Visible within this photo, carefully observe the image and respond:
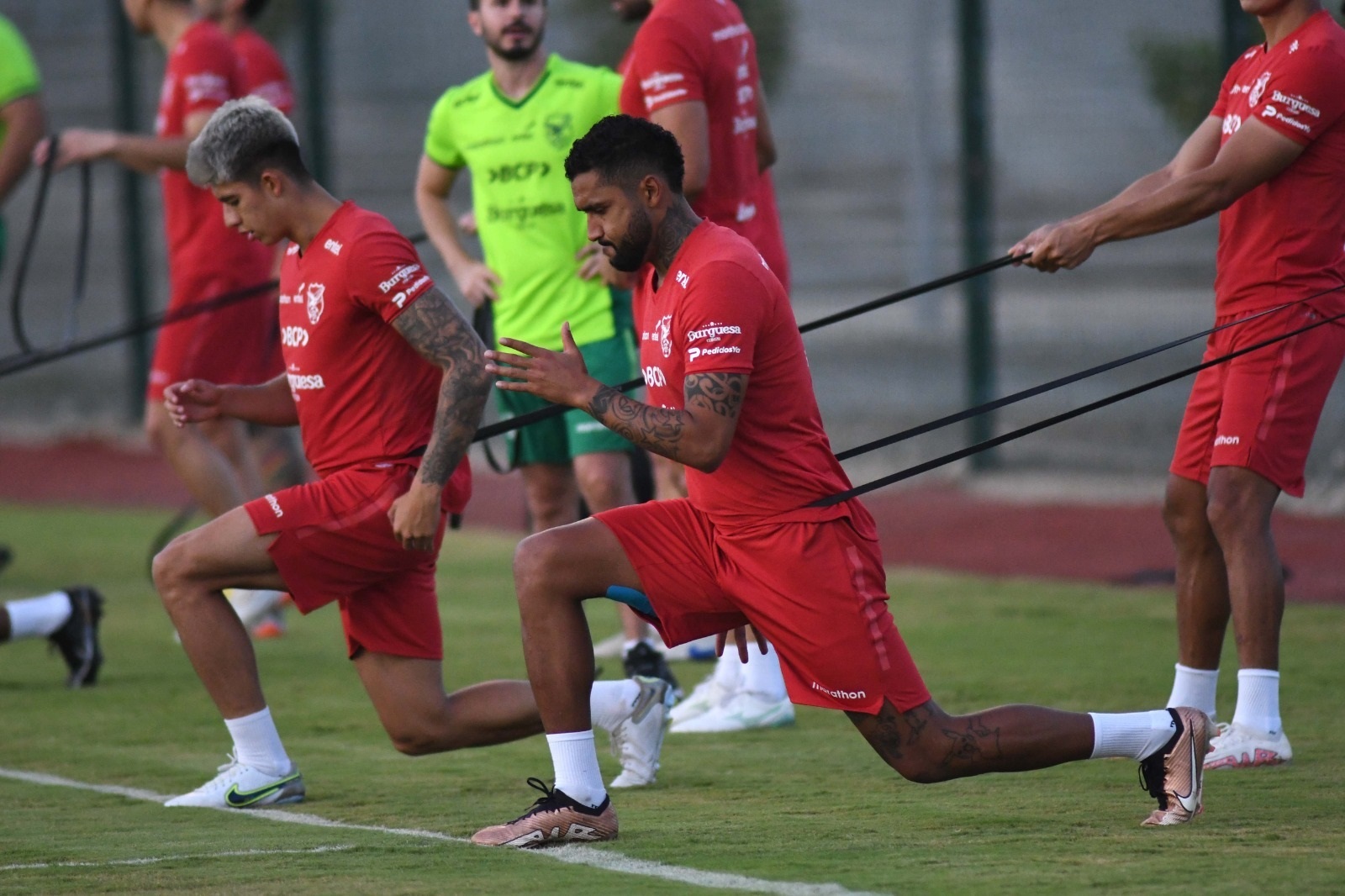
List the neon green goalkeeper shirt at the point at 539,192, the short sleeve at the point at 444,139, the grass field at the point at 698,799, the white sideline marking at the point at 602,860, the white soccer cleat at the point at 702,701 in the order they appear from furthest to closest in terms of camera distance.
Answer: the short sleeve at the point at 444,139
the neon green goalkeeper shirt at the point at 539,192
the white soccer cleat at the point at 702,701
the grass field at the point at 698,799
the white sideline marking at the point at 602,860

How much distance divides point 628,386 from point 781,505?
0.97m

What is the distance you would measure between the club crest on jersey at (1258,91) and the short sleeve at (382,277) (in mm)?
2330

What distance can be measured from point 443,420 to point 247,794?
1195 mm

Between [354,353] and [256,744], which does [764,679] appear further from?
[354,353]

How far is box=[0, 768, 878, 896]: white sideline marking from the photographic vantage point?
402 cm

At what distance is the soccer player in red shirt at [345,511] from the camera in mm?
5191

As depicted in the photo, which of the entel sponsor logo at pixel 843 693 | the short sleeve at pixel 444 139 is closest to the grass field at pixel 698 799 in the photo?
the entel sponsor logo at pixel 843 693

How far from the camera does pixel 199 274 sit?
8781mm

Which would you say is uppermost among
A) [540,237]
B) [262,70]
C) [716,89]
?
[262,70]

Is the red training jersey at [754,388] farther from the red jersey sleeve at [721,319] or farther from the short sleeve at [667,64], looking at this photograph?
the short sleeve at [667,64]

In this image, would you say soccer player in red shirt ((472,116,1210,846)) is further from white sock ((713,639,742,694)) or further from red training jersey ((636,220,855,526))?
white sock ((713,639,742,694))

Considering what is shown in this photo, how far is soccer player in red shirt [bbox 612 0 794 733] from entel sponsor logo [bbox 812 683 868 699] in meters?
2.03

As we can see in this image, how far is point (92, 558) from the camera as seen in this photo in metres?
11.3

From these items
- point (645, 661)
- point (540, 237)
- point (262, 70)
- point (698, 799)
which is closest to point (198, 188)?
point (262, 70)
